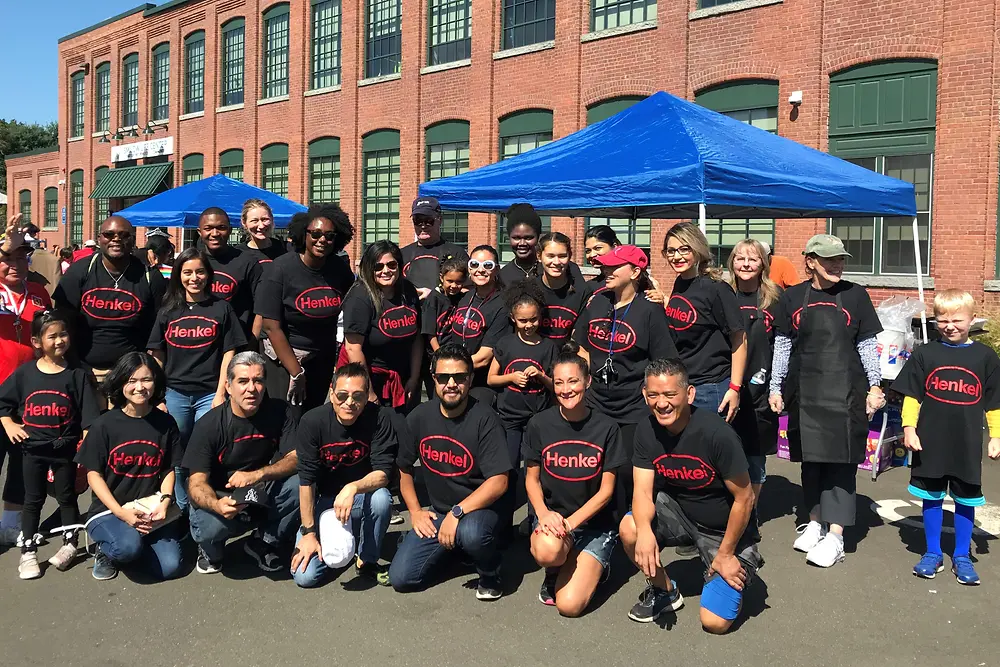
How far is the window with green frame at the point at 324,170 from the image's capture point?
71.7 ft

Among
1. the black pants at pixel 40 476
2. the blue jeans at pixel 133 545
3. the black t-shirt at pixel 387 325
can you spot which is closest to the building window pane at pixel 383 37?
the black t-shirt at pixel 387 325

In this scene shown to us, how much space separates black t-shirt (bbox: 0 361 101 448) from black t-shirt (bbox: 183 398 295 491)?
824 mm

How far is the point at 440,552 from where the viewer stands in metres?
4.48

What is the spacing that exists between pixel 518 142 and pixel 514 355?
13.1 metres

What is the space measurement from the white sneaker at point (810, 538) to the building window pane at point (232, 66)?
2323 cm

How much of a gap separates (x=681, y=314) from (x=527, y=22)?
1383cm

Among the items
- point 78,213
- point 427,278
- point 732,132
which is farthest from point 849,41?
point 78,213

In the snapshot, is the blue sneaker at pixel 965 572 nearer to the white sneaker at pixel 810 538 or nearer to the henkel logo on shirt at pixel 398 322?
the white sneaker at pixel 810 538

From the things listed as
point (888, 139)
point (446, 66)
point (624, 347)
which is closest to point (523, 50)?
point (446, 66)

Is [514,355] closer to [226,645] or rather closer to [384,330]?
[384,330]

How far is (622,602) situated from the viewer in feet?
14.2

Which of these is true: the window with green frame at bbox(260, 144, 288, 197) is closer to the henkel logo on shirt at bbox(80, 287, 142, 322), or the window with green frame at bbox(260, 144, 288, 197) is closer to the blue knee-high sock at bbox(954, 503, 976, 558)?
the henkel logo on shirt at bbox(80, 287, 142, 322)

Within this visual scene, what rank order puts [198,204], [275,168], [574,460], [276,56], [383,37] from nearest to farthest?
1. [574,460]
2. [198,204]
3. [383,37]
4. [276,56]
5. [275,168]

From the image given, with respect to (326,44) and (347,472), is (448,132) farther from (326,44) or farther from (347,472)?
(347,472)
